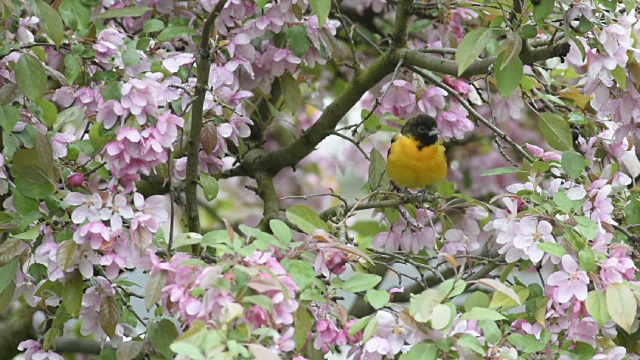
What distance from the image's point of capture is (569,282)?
233 cm

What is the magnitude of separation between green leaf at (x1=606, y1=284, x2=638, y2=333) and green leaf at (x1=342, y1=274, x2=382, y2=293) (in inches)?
19.9

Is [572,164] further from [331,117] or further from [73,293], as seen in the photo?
[73,293]

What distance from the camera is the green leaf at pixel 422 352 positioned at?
6.64ft

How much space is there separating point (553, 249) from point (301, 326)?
63cm

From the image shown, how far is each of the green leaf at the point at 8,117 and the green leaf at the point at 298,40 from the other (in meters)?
0.92

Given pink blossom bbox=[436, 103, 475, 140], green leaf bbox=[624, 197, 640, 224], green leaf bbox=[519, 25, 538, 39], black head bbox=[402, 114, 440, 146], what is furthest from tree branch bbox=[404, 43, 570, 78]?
black head bbox=[402, 114, 440, 146]

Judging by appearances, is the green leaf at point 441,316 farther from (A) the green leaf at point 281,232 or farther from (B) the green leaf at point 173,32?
(B) the green leaf at point 173,32

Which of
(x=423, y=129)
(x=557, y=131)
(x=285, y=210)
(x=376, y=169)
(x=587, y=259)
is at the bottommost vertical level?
(x=423, y=129)

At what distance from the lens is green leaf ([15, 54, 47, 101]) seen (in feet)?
7.84

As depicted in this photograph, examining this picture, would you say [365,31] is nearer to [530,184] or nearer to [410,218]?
[410,218]

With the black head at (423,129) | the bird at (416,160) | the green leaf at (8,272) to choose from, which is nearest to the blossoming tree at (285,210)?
the green leaf at (8,272)

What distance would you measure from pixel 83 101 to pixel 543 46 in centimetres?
126

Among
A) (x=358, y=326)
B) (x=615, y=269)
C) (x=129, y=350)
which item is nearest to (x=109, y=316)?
(x=129, y=350)

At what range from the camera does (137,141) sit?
2201 millimetres
